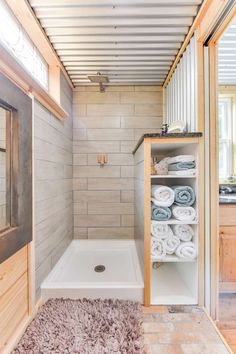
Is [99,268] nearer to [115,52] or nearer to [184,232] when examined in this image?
[184,232]

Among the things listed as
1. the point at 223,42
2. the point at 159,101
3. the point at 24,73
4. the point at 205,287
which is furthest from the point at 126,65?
the point at 205,287

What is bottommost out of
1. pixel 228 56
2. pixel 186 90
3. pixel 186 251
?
pixel 186 251

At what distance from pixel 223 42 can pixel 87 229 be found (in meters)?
2.75

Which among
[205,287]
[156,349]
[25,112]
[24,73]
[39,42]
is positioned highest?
[39,42]

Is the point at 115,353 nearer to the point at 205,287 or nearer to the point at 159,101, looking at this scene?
the point at 205,287

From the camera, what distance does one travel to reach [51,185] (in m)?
2.28

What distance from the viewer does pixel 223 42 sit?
232 cm

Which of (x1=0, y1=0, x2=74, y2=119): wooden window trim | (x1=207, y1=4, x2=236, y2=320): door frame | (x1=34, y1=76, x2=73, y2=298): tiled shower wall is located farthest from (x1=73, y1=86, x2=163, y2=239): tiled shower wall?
(x1=207, y1=4, x2=236, y2=320): door frame

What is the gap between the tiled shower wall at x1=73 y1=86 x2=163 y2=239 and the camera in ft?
10.8

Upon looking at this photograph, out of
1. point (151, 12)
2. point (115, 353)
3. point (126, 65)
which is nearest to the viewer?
point (115, 353)

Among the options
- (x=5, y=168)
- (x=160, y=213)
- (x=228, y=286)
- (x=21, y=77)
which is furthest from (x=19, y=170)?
(x=228, y=286)

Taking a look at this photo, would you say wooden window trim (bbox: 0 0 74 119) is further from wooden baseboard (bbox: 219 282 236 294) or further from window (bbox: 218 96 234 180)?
wooden baseboard (bbox: 219 282 236 294)

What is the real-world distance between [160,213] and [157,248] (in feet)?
0.98

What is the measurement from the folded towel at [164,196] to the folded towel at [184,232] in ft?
0.78
